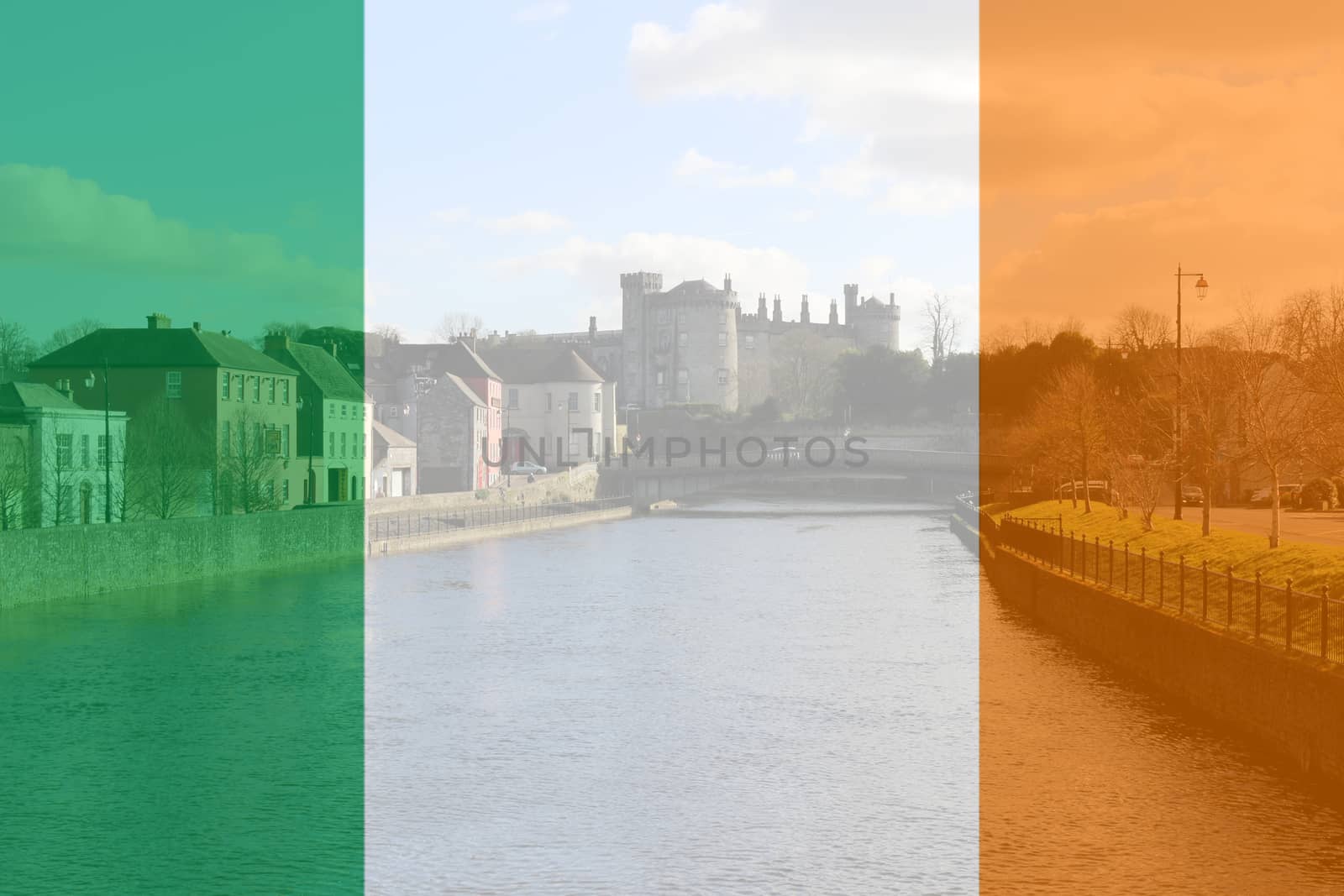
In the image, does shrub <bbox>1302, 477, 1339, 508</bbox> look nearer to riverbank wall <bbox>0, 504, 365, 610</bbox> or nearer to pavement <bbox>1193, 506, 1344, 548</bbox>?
pavement <bbox>1193, 506, 1344, 548</bbox>

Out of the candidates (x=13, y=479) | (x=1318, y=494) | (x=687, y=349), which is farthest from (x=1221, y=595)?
(x=687, y=349)

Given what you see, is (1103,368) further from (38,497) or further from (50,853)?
(50,853)

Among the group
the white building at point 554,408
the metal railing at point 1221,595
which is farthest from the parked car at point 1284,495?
the white building at point 554,408

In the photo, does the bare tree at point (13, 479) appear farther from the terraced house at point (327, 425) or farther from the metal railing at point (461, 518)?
the terraced house at point (327, 425)

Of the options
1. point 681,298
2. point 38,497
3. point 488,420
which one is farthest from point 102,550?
point 681,298

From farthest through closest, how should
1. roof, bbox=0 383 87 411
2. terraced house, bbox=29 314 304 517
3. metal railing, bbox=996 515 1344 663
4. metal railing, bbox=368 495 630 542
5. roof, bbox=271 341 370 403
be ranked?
roof, bbox=271 341 370 403 < metal railing, bbox=368 495 630 542 < terraced house, bbox=29 314 304 517 < roof, bbox=0 383 87 411 < metal railing, bbox=996 515 1344 663

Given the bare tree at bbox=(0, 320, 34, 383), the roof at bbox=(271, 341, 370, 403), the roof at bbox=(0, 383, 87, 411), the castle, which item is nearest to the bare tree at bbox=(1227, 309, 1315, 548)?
the roof at bbox=(0, 383, 87, 411)
